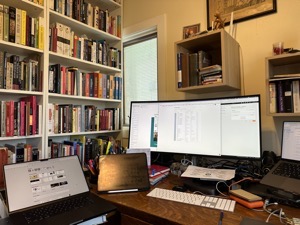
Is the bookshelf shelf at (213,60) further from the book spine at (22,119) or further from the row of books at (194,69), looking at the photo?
the book spine at (22,119)

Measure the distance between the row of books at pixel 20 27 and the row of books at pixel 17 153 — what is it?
684 mm

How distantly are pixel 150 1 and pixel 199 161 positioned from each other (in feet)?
4.91

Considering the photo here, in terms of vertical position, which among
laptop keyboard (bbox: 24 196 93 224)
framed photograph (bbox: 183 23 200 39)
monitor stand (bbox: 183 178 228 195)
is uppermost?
framed photograph (bbox: 183 23 200 39)

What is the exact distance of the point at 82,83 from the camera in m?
1.90

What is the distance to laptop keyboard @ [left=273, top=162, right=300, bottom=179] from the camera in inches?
40.6

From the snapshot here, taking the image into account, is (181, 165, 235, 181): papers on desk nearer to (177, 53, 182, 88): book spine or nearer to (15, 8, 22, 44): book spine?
(177, 53, 182, 88): book spine

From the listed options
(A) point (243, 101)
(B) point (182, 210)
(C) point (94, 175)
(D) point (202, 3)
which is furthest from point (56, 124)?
(D) point (202, 3)

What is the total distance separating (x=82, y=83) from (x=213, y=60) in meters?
1.07

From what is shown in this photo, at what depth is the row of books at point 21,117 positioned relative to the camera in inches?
55.7

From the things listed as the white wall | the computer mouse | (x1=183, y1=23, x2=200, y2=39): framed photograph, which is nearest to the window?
the white wall

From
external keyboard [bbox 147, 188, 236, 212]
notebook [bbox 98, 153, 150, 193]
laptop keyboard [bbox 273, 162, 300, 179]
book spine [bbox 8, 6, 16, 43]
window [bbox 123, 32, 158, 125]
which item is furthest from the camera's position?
window [bbox 123, 32, 158, 125]

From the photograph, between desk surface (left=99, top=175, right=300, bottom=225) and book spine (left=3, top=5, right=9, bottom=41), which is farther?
book spine (left=3, top=5, right=9, bottom=41)

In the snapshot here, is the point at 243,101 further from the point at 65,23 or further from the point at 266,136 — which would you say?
the point at 65,23

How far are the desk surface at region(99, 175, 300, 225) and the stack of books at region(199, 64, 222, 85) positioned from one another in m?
0.73
